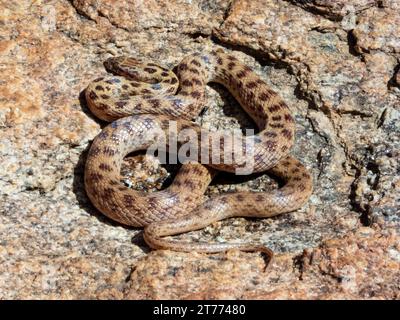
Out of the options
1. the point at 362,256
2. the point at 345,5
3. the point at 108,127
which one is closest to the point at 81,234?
the point at 108,127

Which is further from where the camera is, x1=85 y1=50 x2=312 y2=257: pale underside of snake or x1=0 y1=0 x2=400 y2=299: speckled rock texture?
x1=85 y1=50 x2=312 y2=257: pale underside of snake

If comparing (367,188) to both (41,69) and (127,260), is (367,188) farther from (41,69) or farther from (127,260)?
(41,69)

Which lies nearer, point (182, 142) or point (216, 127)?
point (182, 142)
